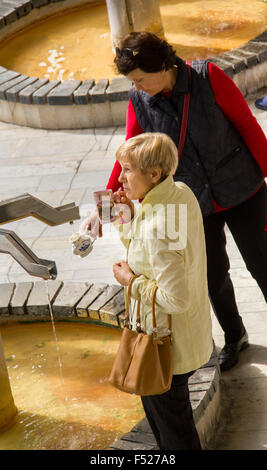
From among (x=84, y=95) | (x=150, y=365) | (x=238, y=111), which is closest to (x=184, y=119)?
(x=238, y=111)

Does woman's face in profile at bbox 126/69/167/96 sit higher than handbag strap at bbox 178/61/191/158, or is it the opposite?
woman's face in profile at bbox 126/69/167/96

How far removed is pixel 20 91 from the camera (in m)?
5.95

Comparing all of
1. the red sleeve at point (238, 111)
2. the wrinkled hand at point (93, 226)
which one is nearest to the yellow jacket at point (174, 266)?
the wrinkled hand at point (93, 226)

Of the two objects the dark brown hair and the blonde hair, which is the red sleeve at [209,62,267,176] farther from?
the blonde hair

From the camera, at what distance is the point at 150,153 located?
85.6 inches

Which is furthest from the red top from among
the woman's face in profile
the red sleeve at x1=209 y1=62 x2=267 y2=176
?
Answer: the woman's face in profile

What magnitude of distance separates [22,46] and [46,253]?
3.87 metres

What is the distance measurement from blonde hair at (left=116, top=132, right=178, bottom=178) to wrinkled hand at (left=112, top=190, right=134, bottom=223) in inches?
9.0

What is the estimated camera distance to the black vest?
2.73 meters

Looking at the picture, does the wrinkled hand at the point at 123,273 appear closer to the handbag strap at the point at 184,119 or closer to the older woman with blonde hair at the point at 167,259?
the older woman with blonde hair at the point at 167,259

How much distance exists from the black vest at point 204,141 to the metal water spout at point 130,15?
4028 millimetres

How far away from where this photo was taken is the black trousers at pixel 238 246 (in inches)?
115
